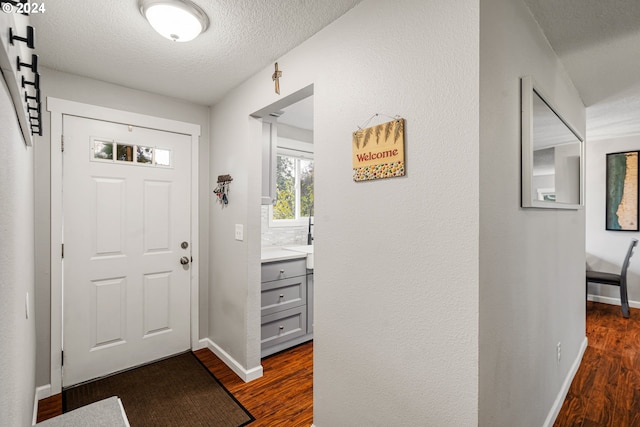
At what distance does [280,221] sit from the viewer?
3682 mm

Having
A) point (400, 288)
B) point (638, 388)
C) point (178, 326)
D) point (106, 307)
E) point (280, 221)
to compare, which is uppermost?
point (280, 221)

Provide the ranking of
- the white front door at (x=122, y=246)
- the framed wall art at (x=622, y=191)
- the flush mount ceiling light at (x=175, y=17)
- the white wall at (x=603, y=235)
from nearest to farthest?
1. the flush mount ceiling light at (x=175, y=17)
2. the white front door at (x=122, y=246)
3. the framed wall art at (x=622, y=191)
4. the white wall at (x=603, y=235)

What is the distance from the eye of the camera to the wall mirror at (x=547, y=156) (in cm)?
140

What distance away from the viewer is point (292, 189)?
3859 millimetres

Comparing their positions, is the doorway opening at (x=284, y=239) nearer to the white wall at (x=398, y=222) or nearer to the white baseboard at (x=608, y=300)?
the white wall at (x=398, y=222)

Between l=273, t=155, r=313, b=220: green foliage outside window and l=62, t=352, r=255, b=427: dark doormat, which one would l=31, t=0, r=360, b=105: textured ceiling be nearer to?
l=273, t=155, r=313, b=220: green foliage outside window

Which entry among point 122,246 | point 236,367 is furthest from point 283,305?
point 122,246

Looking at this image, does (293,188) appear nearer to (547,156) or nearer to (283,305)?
(283,305)

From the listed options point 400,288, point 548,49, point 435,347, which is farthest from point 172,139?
point 548,49

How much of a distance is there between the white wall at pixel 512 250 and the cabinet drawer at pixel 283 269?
1.84 metres

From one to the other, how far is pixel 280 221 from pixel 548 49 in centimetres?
280

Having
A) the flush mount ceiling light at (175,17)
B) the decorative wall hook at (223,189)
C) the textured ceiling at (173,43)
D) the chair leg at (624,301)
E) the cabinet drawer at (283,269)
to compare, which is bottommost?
the chair leg at (624,301)

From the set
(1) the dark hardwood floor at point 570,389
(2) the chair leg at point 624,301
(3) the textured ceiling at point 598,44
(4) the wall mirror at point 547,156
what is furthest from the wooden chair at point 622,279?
(4) the wall mirror at point 547,156

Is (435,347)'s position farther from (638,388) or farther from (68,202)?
(68,202)
